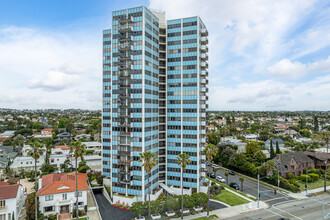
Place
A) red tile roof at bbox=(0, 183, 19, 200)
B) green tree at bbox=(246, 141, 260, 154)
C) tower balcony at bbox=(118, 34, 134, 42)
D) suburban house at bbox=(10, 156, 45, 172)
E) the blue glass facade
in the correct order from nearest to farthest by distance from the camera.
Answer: red tile roof at bbox=(0, 183, 19, 200) < tower balcony at bbox=(118, 34, 134, 42) < the blue glass facade < suburban house at bbox=(10, 156, 45, 172) < green tree at bbox=(246, 141, 260, 154)

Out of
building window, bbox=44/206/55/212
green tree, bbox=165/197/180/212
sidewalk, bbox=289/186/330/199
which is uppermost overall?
green tree, bbox=165/197/180/212

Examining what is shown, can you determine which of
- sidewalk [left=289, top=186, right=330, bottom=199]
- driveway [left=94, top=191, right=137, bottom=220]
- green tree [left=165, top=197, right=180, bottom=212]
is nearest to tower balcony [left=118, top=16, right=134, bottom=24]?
green tree [left=165, top=197, right=180, bottom=212]

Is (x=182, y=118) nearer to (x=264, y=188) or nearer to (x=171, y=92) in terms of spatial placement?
(x=171, y=92)

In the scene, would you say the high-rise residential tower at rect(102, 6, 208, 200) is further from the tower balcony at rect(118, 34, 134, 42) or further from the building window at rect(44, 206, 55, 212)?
the building window at rect(44, 206, 55, 212)

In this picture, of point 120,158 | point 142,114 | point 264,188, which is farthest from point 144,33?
point 264,188

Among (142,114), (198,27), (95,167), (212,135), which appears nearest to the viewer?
(142,114)

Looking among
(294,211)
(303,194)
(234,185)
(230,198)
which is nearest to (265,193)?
(234,185)
